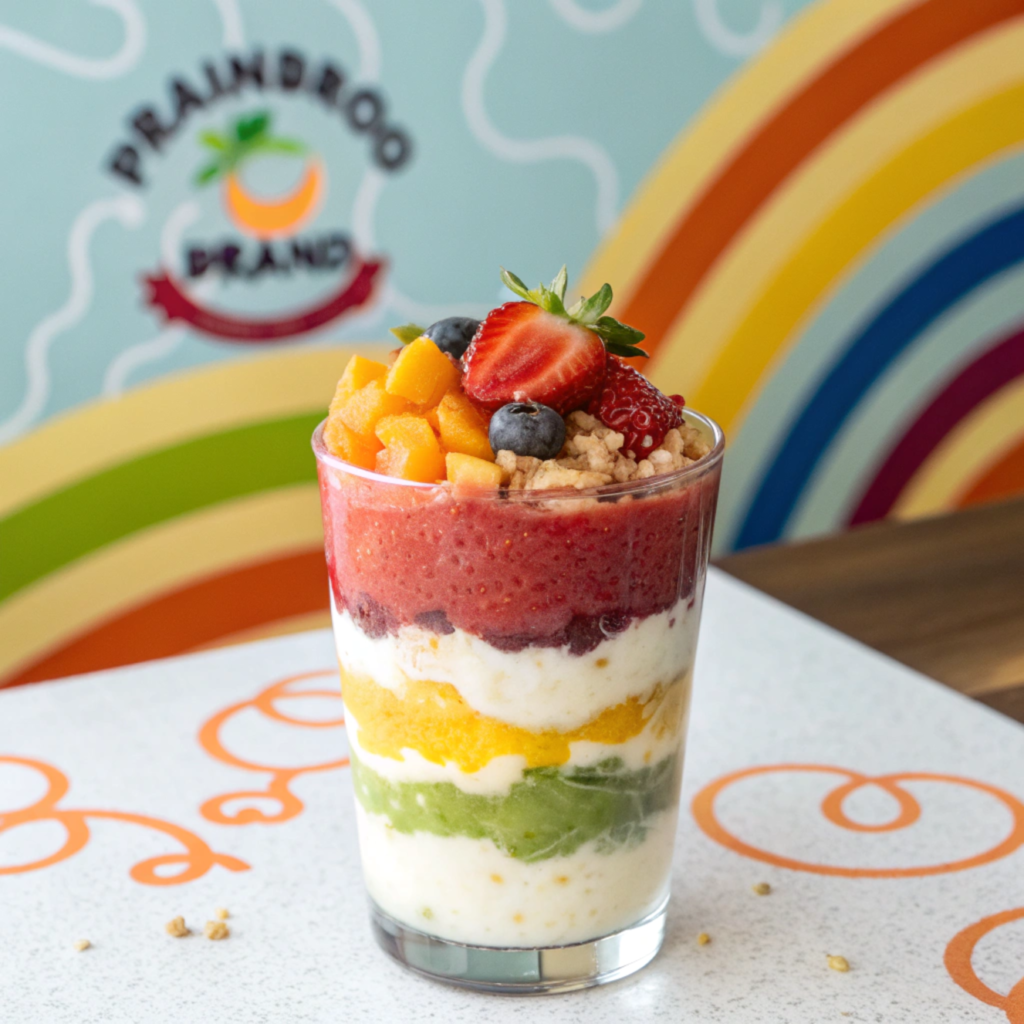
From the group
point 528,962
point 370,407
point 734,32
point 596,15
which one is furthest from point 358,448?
point 734,32

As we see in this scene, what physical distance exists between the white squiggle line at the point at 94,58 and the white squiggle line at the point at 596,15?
2.95 feet

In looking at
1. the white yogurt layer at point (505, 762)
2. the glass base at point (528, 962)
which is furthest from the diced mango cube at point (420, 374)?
the glass base at point (528, 962)

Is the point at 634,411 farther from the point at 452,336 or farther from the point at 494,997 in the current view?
the point at 494,997

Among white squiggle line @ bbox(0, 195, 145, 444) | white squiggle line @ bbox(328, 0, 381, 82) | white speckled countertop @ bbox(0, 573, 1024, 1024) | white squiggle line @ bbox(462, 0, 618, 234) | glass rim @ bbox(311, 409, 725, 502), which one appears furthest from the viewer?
white squiggle line @ bbox(462, 0, 618, 234)

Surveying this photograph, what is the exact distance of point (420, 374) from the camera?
88 cm

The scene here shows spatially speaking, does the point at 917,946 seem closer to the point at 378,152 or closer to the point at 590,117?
the point at 378,152

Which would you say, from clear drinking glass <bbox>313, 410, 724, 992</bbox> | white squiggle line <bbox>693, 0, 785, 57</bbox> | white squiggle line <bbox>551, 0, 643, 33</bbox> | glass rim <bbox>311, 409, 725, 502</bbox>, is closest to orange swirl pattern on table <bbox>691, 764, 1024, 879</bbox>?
clear drinking glass <bbox>313, 410, 724, 992</bbox>

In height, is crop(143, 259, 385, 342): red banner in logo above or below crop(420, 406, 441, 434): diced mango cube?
below

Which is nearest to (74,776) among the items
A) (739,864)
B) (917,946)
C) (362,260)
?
(739,864)

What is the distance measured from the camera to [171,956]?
99 cm

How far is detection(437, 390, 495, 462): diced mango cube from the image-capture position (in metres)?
0.86

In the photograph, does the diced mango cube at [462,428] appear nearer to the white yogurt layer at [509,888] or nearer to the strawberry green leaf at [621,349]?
the strawberry green leaf at [621,349]

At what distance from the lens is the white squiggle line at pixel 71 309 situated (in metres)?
2.50

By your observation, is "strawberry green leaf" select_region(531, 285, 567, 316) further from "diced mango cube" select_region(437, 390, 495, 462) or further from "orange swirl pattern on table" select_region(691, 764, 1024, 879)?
"orange swirl pattern on table" select_region(691, 764, 1024, 879)
